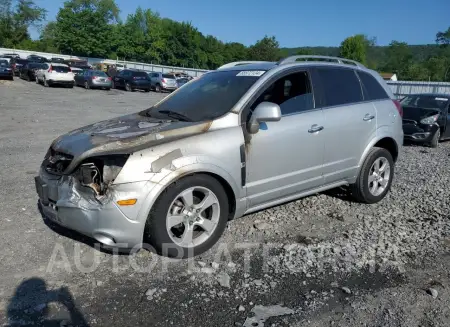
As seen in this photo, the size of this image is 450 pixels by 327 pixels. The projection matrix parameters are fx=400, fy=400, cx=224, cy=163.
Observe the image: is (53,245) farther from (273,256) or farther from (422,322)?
(422,322)

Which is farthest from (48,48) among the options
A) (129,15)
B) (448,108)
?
(448,108)

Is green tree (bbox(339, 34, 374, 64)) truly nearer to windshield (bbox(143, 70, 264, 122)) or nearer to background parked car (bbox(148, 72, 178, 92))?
background parked car (bbox(148, 72, 178, 92))

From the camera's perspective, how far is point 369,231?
4.35m

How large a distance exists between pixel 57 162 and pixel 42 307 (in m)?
1.30

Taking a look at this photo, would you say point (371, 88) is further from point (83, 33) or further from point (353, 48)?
point (353, 48)

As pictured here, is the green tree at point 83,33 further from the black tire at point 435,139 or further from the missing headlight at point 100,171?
the missing headlight at point 100,171

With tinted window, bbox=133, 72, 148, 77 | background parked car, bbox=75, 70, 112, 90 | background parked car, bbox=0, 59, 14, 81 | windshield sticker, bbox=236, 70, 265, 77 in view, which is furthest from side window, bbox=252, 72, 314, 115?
background parked car, bbox=0, 59, 14, 81

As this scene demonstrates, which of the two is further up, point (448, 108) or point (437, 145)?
point (448, 108)

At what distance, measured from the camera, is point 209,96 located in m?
4.36

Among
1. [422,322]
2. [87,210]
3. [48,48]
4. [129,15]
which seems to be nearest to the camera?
[422,322]

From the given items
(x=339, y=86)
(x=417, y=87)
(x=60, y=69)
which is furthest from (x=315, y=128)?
(x=417, y=87)

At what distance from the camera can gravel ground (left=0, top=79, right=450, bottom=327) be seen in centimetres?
283

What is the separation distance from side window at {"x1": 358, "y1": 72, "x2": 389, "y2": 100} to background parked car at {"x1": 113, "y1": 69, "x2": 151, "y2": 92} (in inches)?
1029

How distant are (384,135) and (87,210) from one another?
375 centimetres
